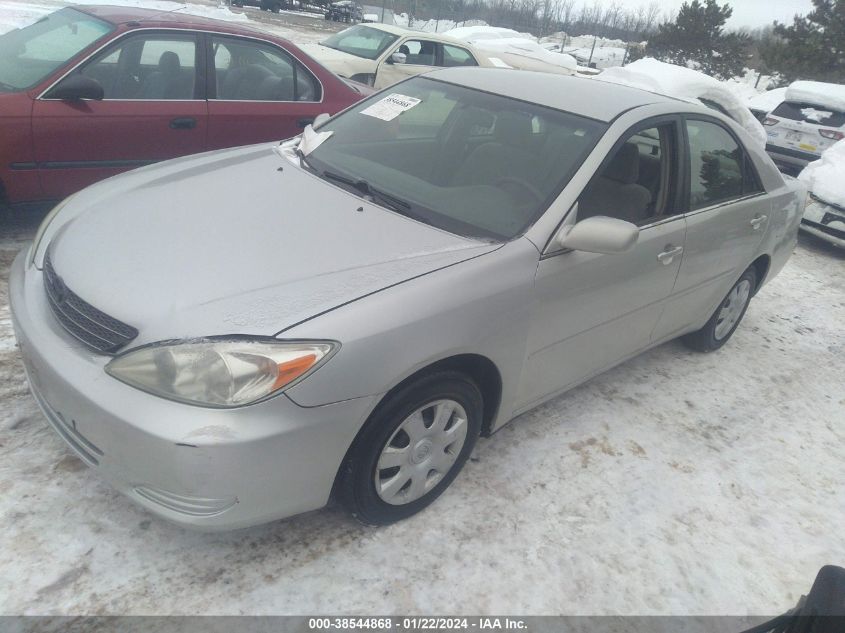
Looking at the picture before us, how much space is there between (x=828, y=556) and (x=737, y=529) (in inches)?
14.9

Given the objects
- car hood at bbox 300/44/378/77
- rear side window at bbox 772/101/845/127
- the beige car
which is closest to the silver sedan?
car hood at bbox 300/44/378/77

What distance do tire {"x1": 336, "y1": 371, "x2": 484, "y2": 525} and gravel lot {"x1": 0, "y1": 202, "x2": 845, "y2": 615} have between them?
127mm

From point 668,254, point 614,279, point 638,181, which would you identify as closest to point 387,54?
point 638,181

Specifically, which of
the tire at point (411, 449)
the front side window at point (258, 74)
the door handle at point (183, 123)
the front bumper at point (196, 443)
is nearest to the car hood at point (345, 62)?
the front side window at point (258, 74)

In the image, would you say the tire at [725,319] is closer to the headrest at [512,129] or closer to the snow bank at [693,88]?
the headrest at [512,129]

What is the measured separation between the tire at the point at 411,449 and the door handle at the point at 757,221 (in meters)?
2.36

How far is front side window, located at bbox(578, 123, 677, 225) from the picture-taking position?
2.77 metres

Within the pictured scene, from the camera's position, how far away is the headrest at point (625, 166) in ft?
9.29

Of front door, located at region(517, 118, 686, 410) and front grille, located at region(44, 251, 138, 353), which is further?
front door, located at region(517, 118, 686, 410)

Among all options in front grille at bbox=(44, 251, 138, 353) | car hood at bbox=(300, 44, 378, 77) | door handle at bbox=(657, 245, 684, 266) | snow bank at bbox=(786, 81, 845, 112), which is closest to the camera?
front grille at bbox=(44, 251, 138, 353)

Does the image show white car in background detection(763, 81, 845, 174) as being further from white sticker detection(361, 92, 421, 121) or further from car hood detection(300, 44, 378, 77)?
white sticker detection(361, 92, 421, 121)

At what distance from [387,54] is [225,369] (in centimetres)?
822

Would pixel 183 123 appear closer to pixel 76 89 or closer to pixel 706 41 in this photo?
pixel 76 89

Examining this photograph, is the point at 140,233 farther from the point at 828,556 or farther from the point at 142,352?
the point at 828,556
